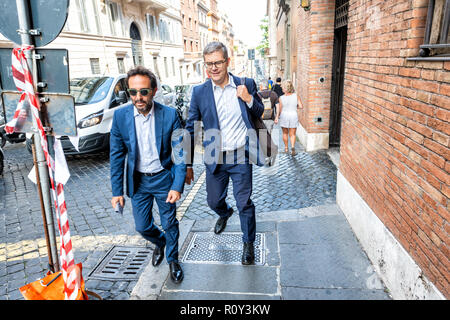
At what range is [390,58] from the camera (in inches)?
110

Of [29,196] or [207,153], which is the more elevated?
[207,153]

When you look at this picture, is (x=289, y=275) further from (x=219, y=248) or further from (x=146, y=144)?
(x=146, y=144)

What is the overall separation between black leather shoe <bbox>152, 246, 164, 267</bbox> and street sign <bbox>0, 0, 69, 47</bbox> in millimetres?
2217

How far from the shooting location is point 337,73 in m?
7.36

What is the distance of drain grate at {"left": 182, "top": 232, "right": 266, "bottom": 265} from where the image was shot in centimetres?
338

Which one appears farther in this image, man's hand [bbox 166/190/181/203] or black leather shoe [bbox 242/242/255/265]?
black leather shoe [bbox 242/242/255/265]

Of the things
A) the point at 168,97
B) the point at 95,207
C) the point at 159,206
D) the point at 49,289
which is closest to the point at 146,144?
the point at 159,206

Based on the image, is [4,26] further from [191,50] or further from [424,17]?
[191,50]

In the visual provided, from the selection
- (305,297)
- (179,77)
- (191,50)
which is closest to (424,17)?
(305,297)

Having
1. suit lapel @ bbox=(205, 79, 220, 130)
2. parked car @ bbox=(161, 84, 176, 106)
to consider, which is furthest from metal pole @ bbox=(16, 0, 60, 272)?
parked car @ bbox=(161, 84, 176, 106)

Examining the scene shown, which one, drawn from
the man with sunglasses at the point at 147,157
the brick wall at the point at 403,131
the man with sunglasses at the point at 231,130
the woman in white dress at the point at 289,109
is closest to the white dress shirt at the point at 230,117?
the man with sunglasses at the point at 231,130

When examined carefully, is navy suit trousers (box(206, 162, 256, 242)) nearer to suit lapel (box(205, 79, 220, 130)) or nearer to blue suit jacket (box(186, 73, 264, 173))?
blue suit jacket (box(186, 73, 264, 173))

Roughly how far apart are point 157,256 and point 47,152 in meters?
1.57

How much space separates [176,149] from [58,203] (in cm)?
107
